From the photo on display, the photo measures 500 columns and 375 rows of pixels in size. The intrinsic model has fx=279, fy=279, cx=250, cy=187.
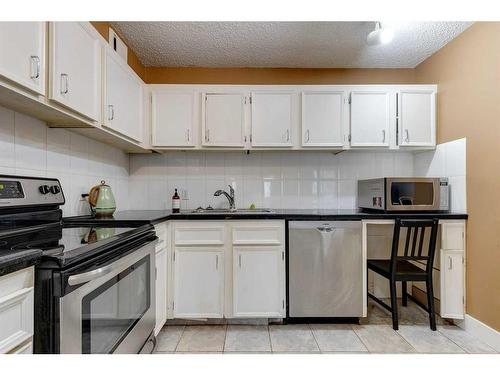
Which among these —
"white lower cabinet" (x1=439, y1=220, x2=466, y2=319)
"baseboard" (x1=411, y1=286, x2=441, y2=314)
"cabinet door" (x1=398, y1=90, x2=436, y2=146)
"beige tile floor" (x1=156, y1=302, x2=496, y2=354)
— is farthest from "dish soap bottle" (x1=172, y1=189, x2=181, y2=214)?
"baseboard" (x1=411, y1=286, x2=441, y2=314)

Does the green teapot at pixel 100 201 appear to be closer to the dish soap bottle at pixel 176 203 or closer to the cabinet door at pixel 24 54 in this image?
the dish soap bottle at pixel 176 203

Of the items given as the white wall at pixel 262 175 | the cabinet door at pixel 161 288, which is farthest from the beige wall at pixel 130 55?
the cabinet door at pixel 161 288

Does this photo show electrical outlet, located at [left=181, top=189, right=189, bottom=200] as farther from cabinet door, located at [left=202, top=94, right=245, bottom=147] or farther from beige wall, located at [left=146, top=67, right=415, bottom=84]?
beige wall, located at [left=146, top=67, right=415, bottom=84]

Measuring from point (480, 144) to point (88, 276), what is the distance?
2.55 m

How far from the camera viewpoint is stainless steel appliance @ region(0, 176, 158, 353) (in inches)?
32.3

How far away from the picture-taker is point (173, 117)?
251 cm

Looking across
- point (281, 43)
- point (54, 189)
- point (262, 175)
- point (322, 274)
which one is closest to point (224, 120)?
point (262, 175)

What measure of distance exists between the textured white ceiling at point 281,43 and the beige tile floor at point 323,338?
7.56 feet

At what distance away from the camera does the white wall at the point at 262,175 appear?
2.81 meters

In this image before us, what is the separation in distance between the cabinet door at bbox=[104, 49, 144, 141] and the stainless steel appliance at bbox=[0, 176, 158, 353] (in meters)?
0.57

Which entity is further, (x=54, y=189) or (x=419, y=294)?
(x=419, y=294)

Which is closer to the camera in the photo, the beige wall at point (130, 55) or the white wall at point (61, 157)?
the white wall at point (61, 157)

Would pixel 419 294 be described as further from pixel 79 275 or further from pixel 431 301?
pixel 79 275
